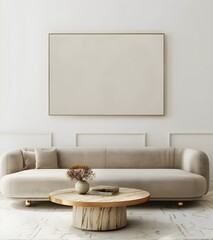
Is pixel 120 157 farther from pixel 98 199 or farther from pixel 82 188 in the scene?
pixel 98 199

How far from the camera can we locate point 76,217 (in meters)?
3.69

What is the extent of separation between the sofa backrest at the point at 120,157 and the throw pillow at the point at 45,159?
6.3 inches

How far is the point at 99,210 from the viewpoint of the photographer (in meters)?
3.59

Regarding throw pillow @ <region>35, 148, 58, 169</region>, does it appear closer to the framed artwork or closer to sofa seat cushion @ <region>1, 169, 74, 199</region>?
sofa seat cushion @ <region>1, 169, 74, 199</region>

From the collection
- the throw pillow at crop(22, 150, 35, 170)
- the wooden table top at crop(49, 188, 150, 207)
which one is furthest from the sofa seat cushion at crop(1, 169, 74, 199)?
the throw pillow at crop(22, 150, 35, 170)

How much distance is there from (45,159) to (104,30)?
194 centimetres

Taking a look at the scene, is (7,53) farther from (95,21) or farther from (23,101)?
(95,21)

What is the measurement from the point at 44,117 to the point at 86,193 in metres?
2.12

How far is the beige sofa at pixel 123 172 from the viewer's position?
14.9 ft

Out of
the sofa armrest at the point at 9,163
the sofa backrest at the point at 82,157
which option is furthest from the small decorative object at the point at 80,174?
the sofa backrest at the point at 82,157

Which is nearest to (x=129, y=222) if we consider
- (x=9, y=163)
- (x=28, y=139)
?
(x=9, y=163)

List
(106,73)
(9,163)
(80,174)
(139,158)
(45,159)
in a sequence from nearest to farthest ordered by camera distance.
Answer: (80,174), (9,163), (45,159), (139,158), (106,73)

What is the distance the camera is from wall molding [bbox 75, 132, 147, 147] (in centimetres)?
575

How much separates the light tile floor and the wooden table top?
24 cm
